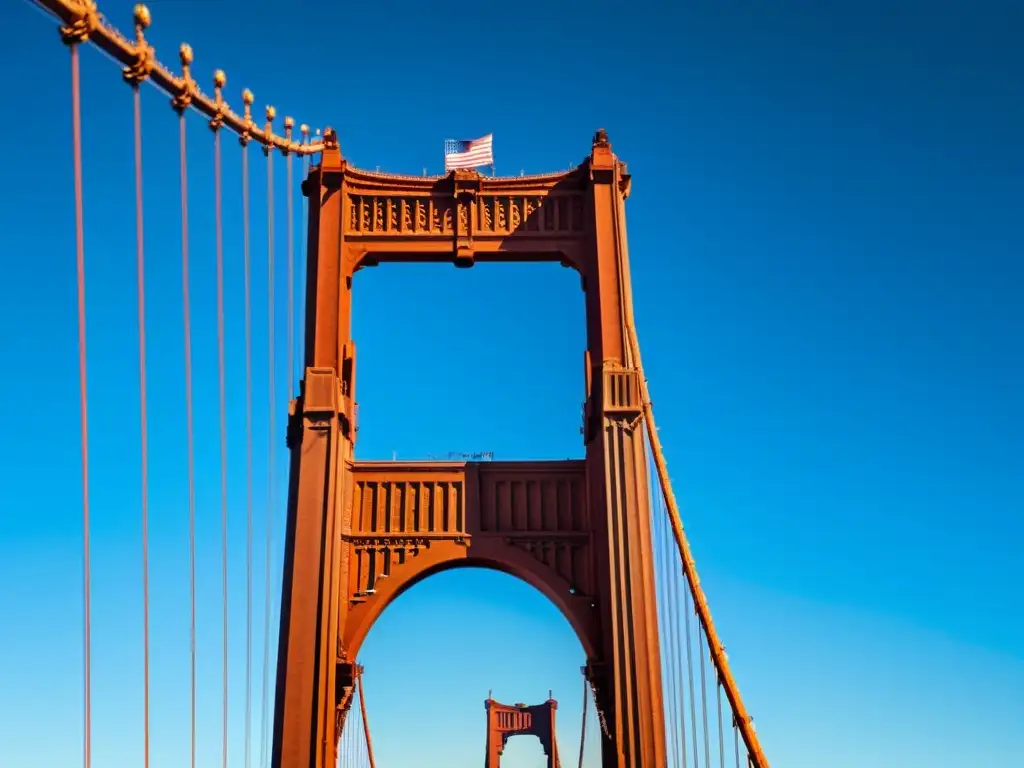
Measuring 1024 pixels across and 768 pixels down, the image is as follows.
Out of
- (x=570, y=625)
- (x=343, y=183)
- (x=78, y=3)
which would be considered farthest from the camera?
(x=343, y=183)

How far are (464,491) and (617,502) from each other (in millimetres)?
2860

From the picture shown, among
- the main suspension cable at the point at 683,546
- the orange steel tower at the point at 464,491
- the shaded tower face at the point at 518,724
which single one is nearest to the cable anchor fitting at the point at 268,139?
the orange steel tower at the point at 464,491

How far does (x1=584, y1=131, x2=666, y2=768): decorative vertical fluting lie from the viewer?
17703 millimetres

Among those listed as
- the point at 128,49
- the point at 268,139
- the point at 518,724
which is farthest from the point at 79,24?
the point at 518,724

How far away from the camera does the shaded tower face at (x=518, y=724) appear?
2453 inches

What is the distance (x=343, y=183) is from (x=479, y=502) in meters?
5.93

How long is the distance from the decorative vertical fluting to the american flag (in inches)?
77.9

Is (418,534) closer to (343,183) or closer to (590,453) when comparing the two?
(590,453)

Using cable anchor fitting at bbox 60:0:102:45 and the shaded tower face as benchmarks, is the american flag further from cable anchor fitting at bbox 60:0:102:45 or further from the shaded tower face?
the shaded tower face

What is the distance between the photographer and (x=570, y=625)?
19.5 m

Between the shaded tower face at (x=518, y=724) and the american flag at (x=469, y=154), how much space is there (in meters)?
45.0

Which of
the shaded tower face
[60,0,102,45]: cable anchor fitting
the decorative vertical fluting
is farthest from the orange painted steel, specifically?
the shaded tower face

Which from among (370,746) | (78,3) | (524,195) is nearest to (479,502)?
(524,195)

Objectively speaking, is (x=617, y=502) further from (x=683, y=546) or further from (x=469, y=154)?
(x=469, y=154)
